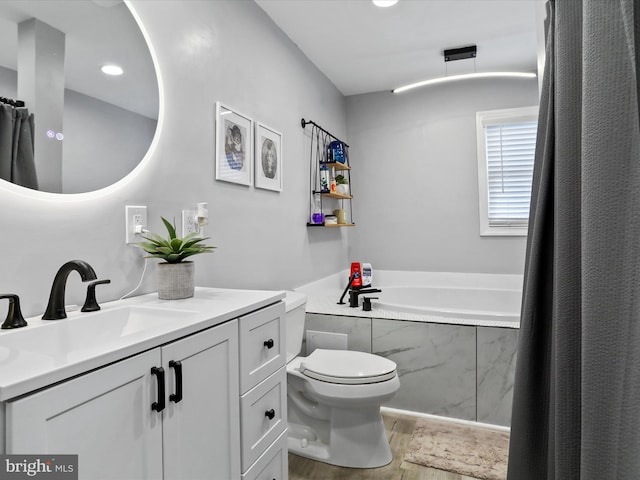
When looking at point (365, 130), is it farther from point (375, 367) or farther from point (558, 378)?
point (558, 378)

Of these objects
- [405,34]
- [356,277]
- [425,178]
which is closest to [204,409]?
[356,277]

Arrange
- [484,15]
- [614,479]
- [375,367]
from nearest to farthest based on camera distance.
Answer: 1. [614,479]
2. [375,367]
3. [484,15]

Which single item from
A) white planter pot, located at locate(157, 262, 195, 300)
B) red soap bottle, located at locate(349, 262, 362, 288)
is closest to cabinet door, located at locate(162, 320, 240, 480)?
white planter pot, located at locate(157, 262, 195, 300)

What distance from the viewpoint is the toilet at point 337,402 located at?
1.77m

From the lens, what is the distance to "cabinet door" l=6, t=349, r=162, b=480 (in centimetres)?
57

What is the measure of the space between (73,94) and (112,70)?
206mm

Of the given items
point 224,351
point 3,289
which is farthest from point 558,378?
point 3,289

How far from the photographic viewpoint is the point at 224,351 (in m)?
1.00

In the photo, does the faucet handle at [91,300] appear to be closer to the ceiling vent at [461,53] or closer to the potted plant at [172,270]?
the potted plant at [172,270]

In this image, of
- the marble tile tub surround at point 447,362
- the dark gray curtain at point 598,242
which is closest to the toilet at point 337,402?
the marble tile tub surround at point 447,362

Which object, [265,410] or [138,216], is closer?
[265,410]

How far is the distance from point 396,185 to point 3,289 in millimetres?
3278

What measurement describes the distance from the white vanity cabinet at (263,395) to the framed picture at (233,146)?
90 centimetres

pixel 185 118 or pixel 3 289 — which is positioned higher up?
pixel 185 118
